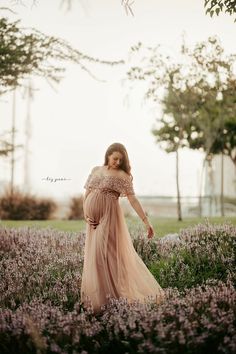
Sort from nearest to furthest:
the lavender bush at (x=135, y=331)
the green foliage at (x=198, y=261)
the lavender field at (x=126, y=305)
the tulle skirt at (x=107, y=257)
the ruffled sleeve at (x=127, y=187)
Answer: the lavender bush at (x=135, y=331), the lavender field at (x=126, y=305), the tulle skirt at (x=107, y=257), the ruffled sleeve at (x=127, y=187), the green foliage at (x=198, y=261)

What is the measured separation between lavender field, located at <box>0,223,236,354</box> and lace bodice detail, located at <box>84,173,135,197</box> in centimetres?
120

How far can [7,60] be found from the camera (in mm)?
10984

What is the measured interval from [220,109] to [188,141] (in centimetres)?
419

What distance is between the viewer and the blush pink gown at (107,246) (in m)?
6.37

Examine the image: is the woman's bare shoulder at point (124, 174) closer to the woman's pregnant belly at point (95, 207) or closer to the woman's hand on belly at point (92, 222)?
the woman's pregnant belly at point (95, 207)

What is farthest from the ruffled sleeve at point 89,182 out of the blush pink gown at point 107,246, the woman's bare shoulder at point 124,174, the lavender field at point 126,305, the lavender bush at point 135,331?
the lavender bush at point 135,331

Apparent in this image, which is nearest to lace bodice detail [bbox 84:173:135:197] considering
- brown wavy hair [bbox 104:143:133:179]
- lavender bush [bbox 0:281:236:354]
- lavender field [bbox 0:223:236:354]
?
brown wavy hair [bbox 104:143:133:179]

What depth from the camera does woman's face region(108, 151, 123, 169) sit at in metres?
6.37

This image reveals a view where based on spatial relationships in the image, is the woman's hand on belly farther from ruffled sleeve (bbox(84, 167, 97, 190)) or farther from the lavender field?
the lavender field

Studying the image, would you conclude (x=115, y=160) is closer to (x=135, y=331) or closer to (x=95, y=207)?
(x=95, y=207)

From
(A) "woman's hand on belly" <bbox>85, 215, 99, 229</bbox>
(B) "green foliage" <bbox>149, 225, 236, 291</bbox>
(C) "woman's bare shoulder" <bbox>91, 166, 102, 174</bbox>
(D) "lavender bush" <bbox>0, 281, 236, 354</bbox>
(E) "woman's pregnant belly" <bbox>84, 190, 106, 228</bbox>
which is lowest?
(D) "lavender bush" <bbox>0, 281, 236, 354</bbox>

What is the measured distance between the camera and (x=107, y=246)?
21.2ft

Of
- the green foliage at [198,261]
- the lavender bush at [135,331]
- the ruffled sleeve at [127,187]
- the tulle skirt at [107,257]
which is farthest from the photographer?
the green foliage at [198,261]

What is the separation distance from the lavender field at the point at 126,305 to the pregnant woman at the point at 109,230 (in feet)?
1.08
